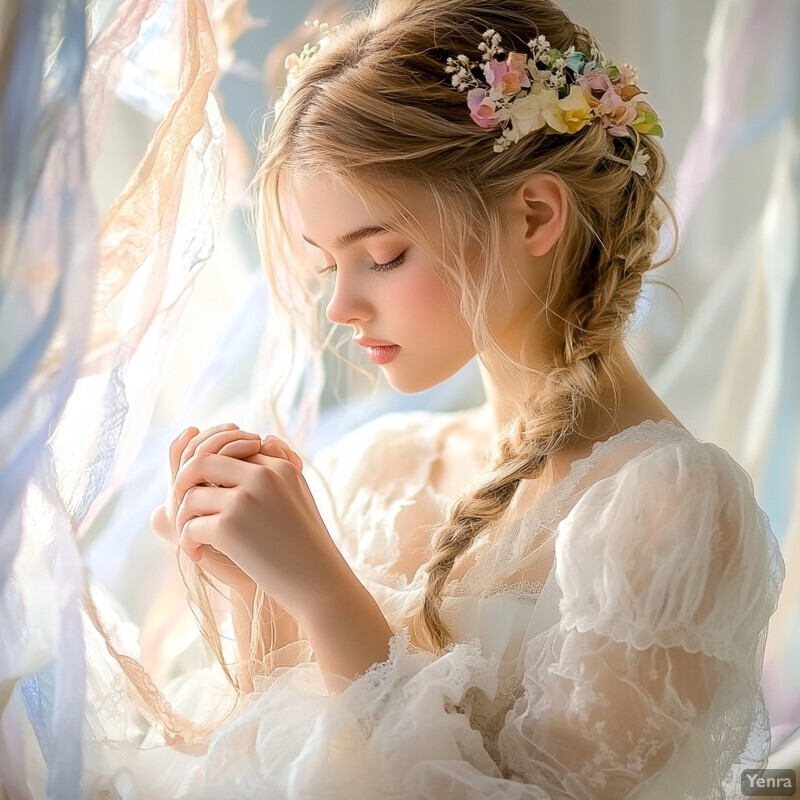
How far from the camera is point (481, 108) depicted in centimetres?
105

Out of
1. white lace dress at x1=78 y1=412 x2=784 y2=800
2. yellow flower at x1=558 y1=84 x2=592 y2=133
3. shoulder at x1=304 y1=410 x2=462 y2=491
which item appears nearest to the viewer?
white lace dress at x1=78 y1=412 x2=784 y2=800

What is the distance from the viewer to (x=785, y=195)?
1577 mm

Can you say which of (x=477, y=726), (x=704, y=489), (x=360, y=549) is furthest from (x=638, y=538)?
(x=360, y=549)

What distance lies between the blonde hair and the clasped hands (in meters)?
0.16

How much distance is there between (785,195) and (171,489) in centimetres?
111

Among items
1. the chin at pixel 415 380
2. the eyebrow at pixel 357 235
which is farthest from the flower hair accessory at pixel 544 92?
the chin at pixel 415 380

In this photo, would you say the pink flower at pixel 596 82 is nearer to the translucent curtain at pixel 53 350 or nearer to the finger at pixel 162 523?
the translucent curtain at pixel 53 350

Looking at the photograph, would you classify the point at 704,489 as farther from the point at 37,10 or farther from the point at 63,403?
the point at 37,10

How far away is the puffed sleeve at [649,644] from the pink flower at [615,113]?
0.40 metres

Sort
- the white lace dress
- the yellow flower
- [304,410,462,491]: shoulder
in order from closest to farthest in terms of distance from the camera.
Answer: the white lace dress → the yellow flower → [304,410,462,491]: shoulder

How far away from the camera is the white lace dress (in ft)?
2.91

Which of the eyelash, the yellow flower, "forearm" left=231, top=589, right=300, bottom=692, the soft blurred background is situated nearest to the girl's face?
the eyelash

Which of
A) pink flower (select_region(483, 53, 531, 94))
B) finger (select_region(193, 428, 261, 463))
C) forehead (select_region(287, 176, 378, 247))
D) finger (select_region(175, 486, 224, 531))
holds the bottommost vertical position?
finger (select_region(175, 486, 224, 531))

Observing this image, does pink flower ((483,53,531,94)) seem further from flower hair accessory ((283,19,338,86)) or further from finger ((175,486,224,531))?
finger ((175,486,224,531))
